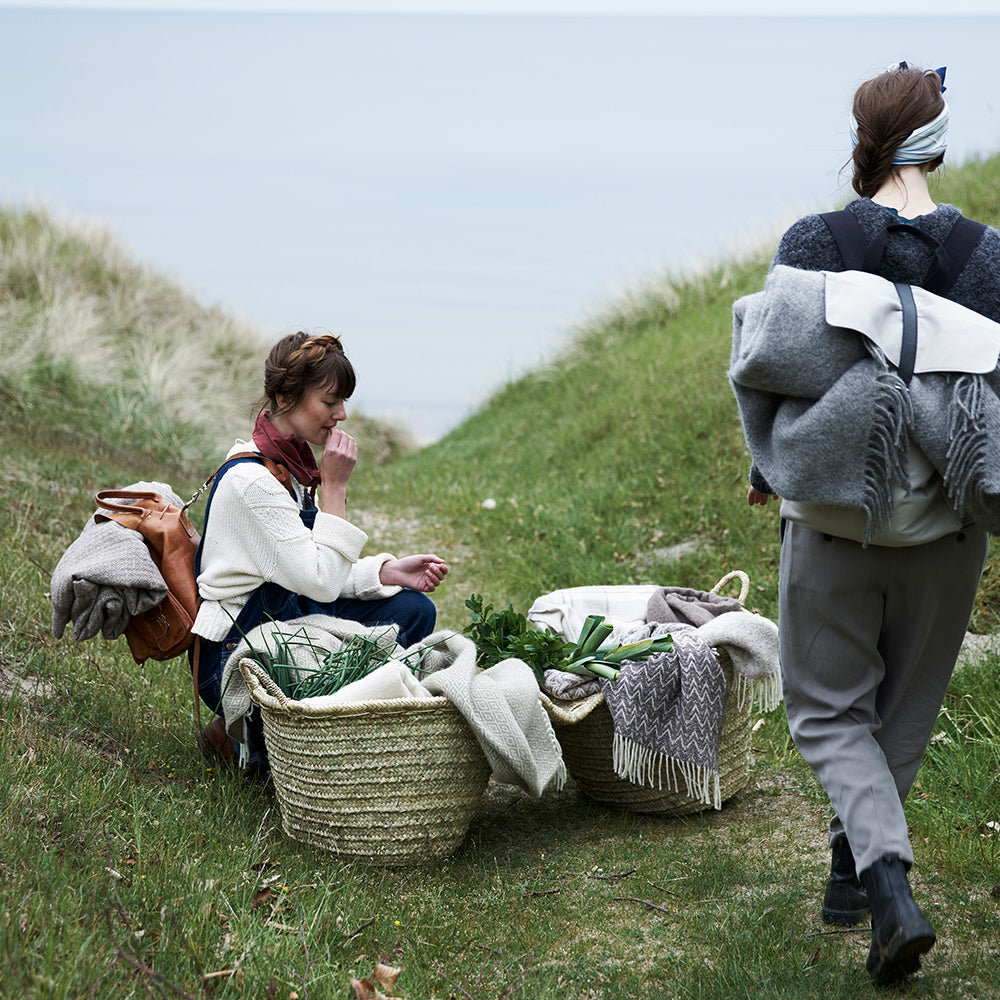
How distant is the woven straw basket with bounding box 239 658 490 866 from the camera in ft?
10.8

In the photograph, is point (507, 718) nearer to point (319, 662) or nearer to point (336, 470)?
point (319, 662)

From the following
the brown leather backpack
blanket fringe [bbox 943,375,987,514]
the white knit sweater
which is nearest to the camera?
blanket fringe [bbox 943,375,987,514]

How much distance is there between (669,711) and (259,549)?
5.04 ft

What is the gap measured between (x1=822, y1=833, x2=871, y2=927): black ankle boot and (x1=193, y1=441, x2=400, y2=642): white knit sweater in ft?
5.83

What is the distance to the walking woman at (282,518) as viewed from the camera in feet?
11.7

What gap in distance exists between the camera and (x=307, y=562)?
11.7 feet

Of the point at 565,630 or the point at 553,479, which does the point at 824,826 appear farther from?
the point at 553,479

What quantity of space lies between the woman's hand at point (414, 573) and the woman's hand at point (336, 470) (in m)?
0.35

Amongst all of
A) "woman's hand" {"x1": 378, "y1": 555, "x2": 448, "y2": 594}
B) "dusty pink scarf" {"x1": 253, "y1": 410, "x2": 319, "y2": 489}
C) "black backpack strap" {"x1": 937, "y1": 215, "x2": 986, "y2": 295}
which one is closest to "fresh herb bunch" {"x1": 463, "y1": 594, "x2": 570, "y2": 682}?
"woman's hand" {"x1": 378, "y1": 555, "x2": 448, "y2": 594}

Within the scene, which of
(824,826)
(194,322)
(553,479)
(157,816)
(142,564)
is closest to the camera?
(157,816)

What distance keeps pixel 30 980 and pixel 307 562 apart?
163 cm

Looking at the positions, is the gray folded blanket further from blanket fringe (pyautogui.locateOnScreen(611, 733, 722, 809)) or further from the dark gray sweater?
the dark gray sweater

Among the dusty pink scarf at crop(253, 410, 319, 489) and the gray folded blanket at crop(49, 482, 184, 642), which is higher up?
the dusty pink scarf at crop(253, 410, 319, 489)

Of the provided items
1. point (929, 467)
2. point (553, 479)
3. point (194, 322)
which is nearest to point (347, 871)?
point (929, 467)
